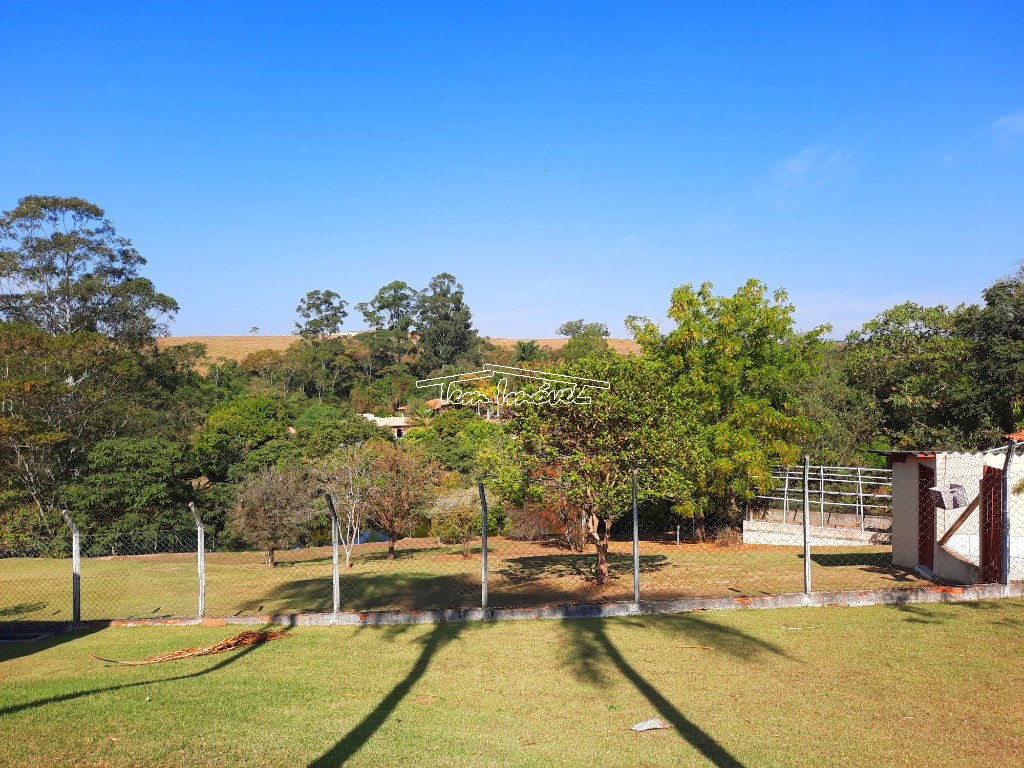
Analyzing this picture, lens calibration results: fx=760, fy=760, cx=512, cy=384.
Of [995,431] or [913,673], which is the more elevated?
[995,431]

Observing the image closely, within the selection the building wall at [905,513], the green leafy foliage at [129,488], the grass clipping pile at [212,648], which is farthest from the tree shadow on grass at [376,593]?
the green leafy foliage at [129,488]

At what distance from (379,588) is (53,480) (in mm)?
23529

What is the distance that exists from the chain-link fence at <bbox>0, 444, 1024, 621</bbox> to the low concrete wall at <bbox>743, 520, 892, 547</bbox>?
1.3 inches

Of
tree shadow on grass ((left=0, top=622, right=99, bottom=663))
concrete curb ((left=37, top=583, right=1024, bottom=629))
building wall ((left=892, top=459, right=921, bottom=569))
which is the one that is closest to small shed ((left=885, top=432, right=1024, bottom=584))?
building wall ((left=892, top=459, right=921, bottom=569))

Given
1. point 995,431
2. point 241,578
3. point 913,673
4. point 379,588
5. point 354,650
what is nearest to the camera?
point 913,673

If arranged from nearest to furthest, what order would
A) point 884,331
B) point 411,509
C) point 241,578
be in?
point 241,578 → point 411,509 → point 884,331

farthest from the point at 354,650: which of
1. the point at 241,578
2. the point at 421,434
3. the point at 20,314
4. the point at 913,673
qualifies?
the point at 20,314

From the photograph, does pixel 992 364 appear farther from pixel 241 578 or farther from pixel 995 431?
pixel 241 578

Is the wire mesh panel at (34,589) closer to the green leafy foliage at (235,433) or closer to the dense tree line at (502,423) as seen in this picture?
the dense tree line at (502,423)

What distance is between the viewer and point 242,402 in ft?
156

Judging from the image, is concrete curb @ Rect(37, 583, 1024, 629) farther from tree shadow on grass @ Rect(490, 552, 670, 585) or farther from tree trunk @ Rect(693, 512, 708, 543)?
tree trunk @ Rect(693, 512, 708, 543)

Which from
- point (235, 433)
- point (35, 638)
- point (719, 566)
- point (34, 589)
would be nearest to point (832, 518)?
point (719, 566)

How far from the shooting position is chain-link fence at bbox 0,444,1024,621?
1122 cm

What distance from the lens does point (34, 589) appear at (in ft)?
52.2
